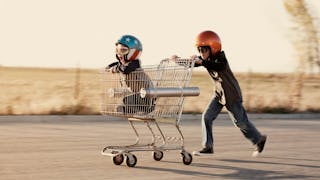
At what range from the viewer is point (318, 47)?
2859 cm

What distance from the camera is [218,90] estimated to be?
11352mm

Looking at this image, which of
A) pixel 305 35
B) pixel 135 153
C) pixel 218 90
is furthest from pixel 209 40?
pixel 305 35

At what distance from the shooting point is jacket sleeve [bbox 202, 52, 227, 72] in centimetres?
1070

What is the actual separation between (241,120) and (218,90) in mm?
575

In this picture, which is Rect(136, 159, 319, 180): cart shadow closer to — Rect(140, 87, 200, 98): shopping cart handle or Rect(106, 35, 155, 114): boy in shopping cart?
Rect(106, 35, 155, 114): boy in shopping cart

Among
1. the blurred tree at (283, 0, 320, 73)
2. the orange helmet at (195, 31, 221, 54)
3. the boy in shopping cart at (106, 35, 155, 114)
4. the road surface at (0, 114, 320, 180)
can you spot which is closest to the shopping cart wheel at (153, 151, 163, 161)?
the road surface at (0, 114, 320, 180)

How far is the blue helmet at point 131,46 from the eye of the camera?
10109mm

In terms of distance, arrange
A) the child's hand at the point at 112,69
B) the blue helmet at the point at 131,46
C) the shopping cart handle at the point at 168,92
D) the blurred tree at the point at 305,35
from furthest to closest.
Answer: the blurred tree at the point at 305,35
the blue helmet at the point at 131,46
the child's hand at the point at 112,69
the shopping cart handle at the point at 168,92

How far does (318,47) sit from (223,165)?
61.7 ft

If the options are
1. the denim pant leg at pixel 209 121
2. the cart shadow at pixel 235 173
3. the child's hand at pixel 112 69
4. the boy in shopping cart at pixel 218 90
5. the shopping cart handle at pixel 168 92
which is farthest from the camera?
the denim pant leg at pixel 209 121

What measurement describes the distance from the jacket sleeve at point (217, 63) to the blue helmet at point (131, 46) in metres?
0.99

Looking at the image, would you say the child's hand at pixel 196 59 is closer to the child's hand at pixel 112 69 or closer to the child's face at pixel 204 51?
the child's face at pixel 204 51

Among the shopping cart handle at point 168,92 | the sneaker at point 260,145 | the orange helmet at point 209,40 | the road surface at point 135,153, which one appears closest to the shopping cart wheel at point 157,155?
the road surface at point 135,153

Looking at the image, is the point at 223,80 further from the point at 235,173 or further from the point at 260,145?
the point at 235,173
